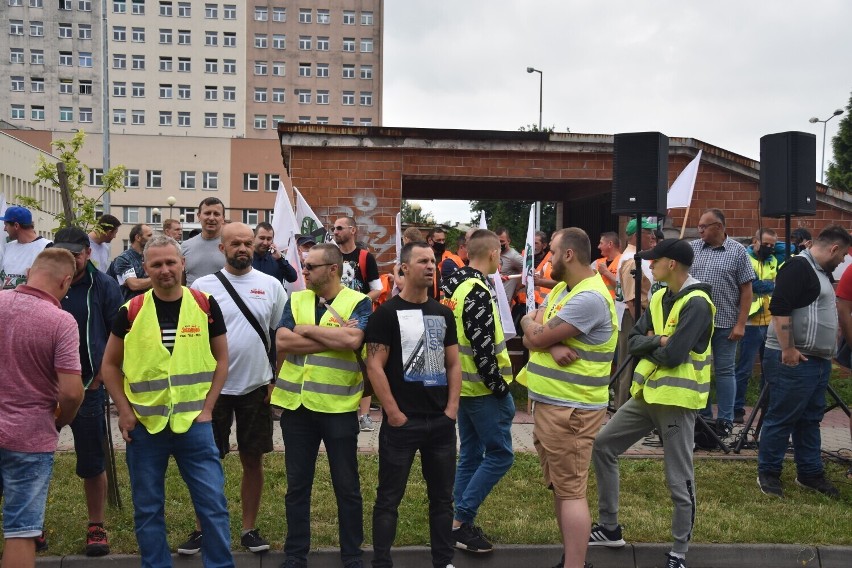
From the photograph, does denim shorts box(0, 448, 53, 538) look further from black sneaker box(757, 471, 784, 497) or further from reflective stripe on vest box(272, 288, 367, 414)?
black sneaker box(757, 471, 784, 497)

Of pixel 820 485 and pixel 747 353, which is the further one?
pixel 747 353

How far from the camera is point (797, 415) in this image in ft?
24.3

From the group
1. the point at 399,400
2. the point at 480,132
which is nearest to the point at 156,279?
the point at 399,400

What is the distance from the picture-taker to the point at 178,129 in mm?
93812

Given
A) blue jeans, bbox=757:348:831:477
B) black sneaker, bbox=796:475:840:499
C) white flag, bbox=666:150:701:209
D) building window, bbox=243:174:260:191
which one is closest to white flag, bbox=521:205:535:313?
white flag, bbox=666:150:701:209

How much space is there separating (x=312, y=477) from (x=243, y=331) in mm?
1081

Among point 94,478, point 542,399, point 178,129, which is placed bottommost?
point 94,478

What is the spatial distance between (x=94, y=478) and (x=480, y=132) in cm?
815

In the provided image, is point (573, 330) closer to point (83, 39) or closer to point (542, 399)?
point (542, 399)

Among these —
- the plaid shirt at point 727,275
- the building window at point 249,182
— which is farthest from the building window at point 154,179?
the plaid shirt at point 727,275

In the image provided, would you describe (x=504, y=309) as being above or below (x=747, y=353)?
above

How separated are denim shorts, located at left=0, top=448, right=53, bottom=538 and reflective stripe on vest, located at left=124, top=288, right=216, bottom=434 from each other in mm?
589

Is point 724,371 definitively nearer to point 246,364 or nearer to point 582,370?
point 582,370

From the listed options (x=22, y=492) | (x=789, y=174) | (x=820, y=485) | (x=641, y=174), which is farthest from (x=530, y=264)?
(x=22, y=492)
